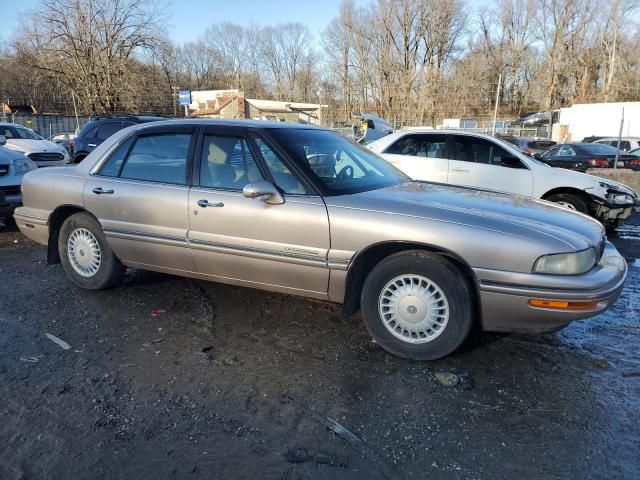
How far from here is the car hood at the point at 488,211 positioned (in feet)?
9.80

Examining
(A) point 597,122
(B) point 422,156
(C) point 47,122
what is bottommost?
(B) point 422,156

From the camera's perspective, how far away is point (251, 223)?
3.50 m

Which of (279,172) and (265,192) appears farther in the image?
(279,172)

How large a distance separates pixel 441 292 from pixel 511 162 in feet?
16.1

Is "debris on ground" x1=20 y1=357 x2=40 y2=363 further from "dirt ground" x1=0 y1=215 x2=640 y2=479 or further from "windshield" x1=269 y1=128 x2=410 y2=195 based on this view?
"windshield" x1=269 y1=128 x2=410 y2=195

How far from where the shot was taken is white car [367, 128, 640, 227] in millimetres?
7176

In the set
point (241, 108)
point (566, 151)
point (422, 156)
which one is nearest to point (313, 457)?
point (422, 156)

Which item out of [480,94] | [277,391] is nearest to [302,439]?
[277,391]

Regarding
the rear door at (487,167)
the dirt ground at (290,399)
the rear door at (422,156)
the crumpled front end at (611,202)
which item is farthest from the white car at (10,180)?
the crumpled front end at (611,202)

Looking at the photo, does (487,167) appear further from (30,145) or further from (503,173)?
(30,145)

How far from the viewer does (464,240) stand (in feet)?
9.71

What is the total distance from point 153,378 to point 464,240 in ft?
6.73

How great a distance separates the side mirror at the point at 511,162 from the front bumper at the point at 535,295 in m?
4.53

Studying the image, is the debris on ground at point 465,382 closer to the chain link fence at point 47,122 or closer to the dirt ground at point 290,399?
the dirt ground at point 290,399
